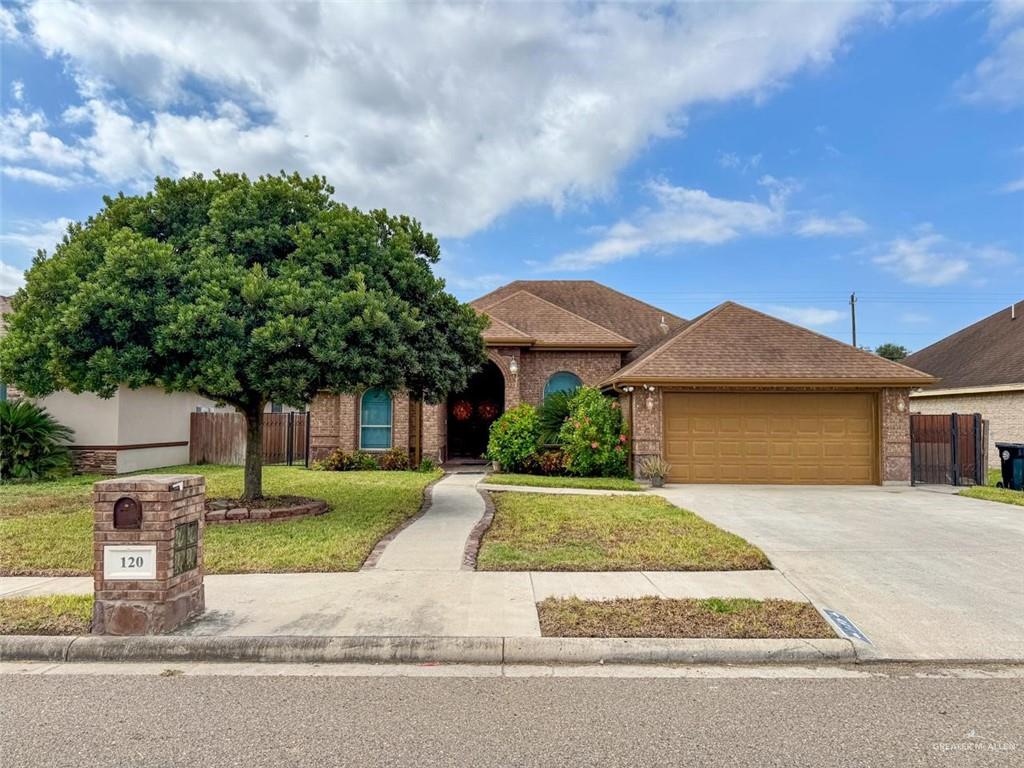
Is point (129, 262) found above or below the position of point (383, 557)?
above

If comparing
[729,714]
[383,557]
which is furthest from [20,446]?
[729,714]

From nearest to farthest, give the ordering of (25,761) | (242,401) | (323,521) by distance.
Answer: (25,761) < (323,521) < (242,401)

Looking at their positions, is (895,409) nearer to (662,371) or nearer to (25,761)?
(662,371)

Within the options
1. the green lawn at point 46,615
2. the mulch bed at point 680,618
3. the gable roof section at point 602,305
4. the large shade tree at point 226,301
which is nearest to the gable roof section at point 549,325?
the gable roof section at point 602,305

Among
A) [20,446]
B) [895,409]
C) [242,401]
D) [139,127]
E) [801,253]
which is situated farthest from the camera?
[801,253]

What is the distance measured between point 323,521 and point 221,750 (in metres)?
5.85

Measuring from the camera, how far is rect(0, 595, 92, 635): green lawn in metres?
4.52

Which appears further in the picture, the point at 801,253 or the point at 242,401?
the point at 801,253

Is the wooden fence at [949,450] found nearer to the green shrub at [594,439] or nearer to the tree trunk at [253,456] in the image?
the green shrub at [594,439]

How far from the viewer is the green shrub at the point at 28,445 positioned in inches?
526

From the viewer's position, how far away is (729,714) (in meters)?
3.47

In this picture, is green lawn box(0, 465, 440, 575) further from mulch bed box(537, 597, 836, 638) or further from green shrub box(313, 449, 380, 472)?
green shrub box(313, 449, 380, 472)

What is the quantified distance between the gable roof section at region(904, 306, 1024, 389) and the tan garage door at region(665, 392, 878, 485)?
28.7 ft

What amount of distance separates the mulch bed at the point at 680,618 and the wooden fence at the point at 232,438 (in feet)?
49.9
